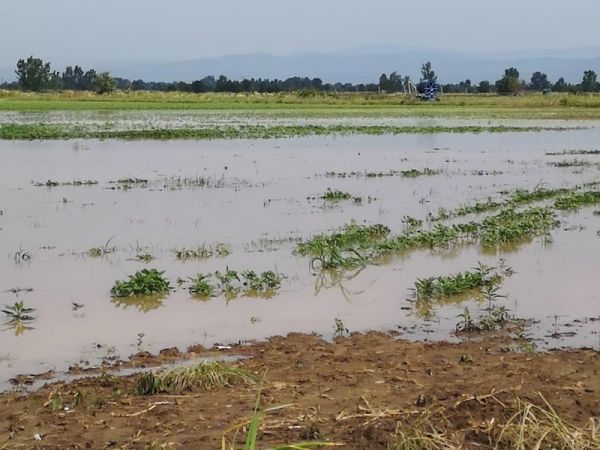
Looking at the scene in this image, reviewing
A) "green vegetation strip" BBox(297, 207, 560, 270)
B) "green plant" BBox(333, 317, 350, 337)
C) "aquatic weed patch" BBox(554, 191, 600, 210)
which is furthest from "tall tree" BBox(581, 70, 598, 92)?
"green plant" BBox(333, 317, 350, 337)

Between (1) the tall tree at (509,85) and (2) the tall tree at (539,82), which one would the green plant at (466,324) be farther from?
(2) the tall tree at (539,82)

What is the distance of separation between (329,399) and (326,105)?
53990 millimetres

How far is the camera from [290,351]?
6.84m

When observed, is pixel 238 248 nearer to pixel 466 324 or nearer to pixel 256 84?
pixel 466 324

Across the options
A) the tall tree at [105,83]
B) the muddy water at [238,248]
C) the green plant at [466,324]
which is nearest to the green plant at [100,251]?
the muddy water at [238,248]

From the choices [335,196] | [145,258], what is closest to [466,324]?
[145,258]

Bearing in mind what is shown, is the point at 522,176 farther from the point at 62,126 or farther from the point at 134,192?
the point at 62,126

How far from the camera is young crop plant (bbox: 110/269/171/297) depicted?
8.72 m

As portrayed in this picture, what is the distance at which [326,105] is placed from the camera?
58.7 m

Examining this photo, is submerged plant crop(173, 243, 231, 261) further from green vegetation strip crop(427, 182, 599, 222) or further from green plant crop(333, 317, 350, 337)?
green vegetation strip crop(427, 182, 599, 222)

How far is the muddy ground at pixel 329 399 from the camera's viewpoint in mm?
4855

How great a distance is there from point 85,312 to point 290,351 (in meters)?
2.39

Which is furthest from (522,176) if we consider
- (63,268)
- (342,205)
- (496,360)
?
(496,360)

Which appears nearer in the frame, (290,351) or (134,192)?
(290,351)
